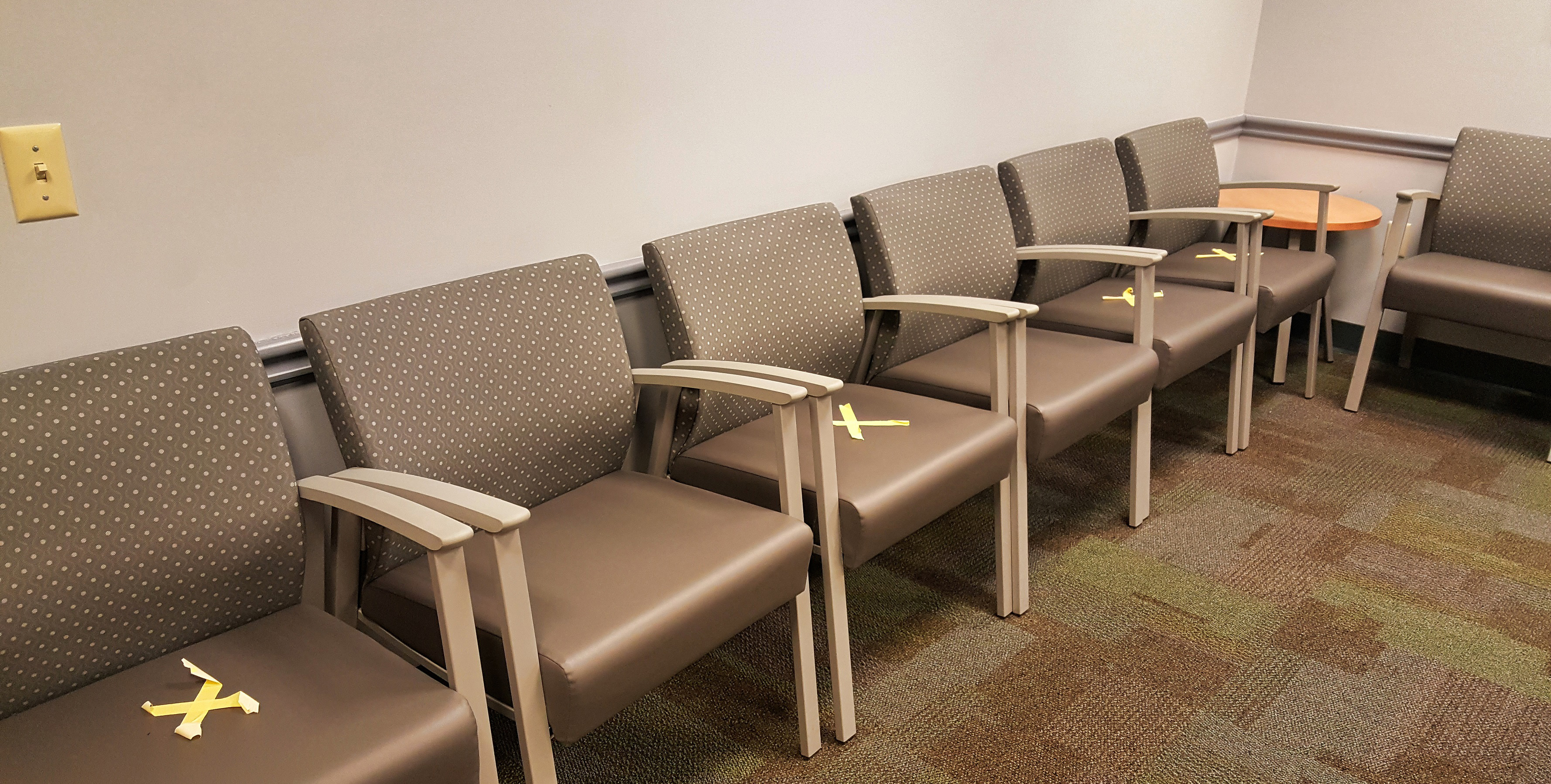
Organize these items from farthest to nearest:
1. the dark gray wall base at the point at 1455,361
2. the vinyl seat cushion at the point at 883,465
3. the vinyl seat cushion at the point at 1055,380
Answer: the dark gray wall base at the point at 1455,361 → the vinyl seat cushion at the point at 1055,380 → the vinyl seat cushion at the point at 883,465

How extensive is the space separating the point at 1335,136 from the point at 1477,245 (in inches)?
23.1

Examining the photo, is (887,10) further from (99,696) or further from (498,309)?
(99,696)

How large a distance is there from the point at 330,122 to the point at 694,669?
110 centimetres

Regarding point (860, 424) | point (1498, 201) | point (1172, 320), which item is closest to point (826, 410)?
point (860, 424)

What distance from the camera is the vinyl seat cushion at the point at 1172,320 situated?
7.85ft

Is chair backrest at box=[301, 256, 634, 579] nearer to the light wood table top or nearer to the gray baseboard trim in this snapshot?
the light wood table top

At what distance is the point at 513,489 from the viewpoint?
1.65 m

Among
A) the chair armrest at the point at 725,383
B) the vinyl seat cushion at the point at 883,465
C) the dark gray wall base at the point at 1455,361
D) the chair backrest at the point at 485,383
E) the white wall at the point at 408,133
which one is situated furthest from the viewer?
the dark gray wall base at the point at 1455,361

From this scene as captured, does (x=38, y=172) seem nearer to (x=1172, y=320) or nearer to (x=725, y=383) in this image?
(x=725, y=383)

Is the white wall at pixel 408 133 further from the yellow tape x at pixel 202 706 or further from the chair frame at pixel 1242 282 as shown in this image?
the chair frame at pixel 1242 282

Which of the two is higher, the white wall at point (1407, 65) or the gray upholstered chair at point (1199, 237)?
the white wall at point (1407, 65)

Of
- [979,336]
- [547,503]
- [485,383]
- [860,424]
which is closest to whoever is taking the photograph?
[485,383]

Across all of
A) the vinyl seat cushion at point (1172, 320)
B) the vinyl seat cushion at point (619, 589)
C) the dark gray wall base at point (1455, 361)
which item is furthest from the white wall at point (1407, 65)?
the vinyl seat cushion at point (619, 589)

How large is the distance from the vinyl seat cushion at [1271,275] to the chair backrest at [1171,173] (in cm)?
8
